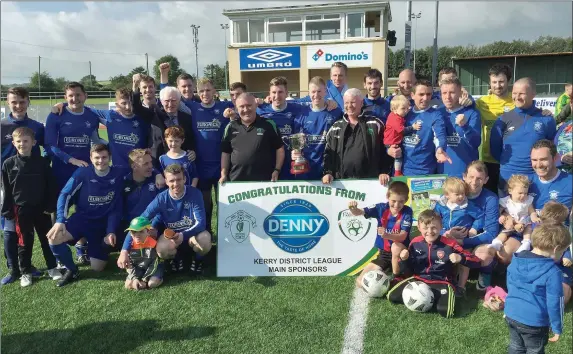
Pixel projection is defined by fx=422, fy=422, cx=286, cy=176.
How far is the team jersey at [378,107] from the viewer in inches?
204

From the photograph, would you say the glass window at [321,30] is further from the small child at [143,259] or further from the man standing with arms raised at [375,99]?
the small child at [143,259]

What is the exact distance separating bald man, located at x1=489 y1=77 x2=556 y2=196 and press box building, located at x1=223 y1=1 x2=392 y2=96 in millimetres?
26963

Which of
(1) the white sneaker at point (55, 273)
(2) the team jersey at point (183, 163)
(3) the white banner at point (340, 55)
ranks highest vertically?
(3) the white banner at point (340, 55)

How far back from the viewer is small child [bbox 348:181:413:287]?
420cm

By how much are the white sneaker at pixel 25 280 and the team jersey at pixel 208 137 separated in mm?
2262

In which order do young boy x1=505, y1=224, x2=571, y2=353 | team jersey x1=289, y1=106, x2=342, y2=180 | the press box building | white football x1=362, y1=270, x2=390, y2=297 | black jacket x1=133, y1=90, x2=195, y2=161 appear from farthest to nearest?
the press box building
black jacket x1=133, y1=90, x2=195, y2=161
team jersey x1=289, y1=106, x2=342, y2=180
white football x1=362, y1=270, x2=390, y2=297
young boy x1=505, y1=224, x2=571, y2=353

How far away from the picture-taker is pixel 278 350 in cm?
327

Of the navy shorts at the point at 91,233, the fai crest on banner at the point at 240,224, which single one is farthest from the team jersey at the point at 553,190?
the navy shorts at the point at 91,233

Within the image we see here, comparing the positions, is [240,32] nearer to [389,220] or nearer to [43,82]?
[43,82]

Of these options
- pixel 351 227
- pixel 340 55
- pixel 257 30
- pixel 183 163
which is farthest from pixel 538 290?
pixel 257 30

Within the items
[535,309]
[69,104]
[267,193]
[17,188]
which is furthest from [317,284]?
[69,104]

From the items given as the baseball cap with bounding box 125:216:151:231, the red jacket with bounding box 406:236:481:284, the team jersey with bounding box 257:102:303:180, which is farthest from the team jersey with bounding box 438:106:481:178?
the baseball cap with bounding box 125:216:151:231

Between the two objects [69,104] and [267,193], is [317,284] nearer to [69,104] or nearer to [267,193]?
[267,193]

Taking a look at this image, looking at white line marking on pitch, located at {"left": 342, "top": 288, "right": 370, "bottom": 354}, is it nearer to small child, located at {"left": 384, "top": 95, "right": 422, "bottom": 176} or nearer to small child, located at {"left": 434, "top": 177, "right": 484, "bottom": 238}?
small child, located at {"left": 434, "top": 177, "right": 484, "bottom": 238}
